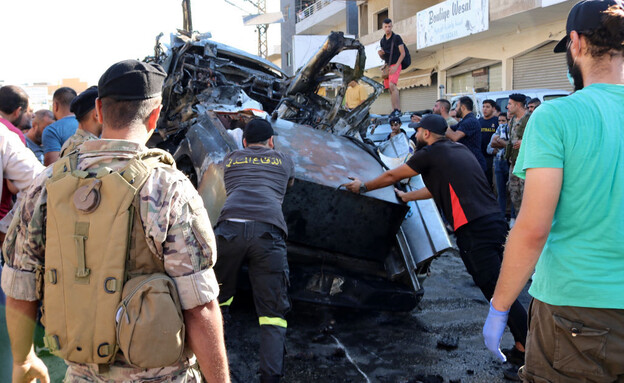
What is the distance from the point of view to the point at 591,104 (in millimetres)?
1586

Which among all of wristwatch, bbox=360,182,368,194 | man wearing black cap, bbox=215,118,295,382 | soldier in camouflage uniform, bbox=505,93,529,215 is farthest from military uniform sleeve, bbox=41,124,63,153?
soldier in camouflage uniform, bbox=505,93,529,215

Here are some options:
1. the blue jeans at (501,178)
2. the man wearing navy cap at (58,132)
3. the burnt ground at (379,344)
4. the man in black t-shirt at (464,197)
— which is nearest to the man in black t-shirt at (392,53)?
the blue jeans at (501,178)

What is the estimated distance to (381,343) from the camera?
147 inches

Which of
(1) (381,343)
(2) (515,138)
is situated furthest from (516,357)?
(2) (515,138)

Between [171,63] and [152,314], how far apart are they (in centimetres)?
692

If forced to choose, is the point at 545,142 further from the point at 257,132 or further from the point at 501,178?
the point at 501,178

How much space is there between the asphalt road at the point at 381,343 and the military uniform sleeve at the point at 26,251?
6.15 feet

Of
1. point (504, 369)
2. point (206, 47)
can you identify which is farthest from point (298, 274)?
point (206, 47)

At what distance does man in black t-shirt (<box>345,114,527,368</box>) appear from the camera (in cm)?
349

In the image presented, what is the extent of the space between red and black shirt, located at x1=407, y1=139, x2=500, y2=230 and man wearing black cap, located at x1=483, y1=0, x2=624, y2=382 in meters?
1.93

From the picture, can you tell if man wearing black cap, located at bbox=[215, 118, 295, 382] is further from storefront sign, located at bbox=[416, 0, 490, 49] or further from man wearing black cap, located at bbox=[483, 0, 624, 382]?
storefront sign, located at bbox=[416, 0, 490, 49]

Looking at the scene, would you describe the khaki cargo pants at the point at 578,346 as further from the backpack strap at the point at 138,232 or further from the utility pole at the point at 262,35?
the utility pole at the point at 262,35

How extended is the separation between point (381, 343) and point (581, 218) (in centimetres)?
240

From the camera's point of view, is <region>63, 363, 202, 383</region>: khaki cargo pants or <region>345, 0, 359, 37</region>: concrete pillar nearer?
<region>63, 363, 202, 383</region>: khaki cargo pants
